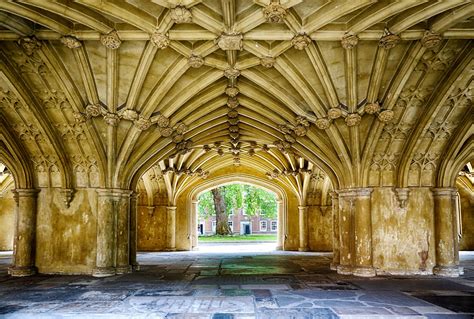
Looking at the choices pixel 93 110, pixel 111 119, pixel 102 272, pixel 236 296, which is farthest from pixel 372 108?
pixel 102 272

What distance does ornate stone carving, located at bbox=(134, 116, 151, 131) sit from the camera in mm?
10617

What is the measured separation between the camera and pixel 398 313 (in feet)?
20.6

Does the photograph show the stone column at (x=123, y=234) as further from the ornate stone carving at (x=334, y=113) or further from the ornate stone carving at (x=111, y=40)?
the ornate stone carving at (x=334, y=113)

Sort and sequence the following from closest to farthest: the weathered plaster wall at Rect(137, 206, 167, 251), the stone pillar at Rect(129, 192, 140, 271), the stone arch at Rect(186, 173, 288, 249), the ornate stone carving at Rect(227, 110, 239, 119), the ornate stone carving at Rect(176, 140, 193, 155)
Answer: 1. the stone pillar at Rect(129, 192, 140, 271)
2. the ornate stone carving at Rect(227, 110, 239, 119)
3. the ornate stone carving at Rect(176, 140, 193, 155)
4. the weathered plaster wall at Rect(137, 206, 167, 251)
5. the stone arch at Rect(186, 173, 288, 249)

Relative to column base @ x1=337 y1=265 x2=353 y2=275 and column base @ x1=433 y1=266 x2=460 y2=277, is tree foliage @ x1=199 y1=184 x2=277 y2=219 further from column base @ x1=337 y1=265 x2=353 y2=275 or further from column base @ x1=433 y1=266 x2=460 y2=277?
column base @ x1=433 y1=266 x2=460 y2=277

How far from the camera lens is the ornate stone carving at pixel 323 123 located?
34.9ft

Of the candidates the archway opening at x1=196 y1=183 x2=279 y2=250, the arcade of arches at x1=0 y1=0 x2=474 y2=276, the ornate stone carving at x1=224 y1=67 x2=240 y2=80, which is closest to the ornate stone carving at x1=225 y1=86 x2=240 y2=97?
the arcade of arches at x1=0 y1=0 x2=474 y2=276

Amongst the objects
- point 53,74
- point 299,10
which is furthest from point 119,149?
point 299,10

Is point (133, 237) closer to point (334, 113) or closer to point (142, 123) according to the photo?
point (142, 123)

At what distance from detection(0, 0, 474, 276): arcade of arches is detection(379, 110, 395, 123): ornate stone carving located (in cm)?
6

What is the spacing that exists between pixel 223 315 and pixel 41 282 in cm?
546

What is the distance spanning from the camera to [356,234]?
36.2 ft

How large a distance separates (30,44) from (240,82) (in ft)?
16.2

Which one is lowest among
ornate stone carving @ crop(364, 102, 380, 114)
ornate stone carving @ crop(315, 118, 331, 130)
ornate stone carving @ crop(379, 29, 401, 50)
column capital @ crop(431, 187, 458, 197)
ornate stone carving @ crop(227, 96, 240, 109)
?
column capital @ crop(431, 187, 458, 197)
